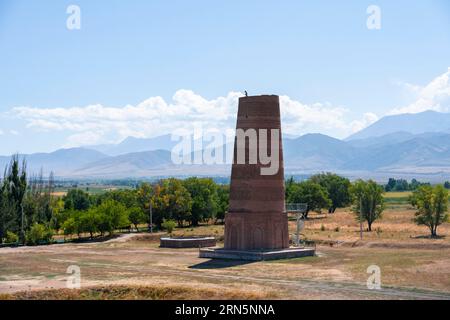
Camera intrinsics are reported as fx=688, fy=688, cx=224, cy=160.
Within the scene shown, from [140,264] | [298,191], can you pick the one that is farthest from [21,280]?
[298,191]

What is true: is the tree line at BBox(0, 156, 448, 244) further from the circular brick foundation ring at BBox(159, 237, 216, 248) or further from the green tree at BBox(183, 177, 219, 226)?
the circular brick foundation ring at BBox(159, 237, 216, 248)

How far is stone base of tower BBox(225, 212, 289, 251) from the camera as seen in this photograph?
50.0 meters

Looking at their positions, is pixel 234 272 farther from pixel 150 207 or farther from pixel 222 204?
pixel 222 204

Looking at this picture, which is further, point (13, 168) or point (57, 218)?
point (57, 218)

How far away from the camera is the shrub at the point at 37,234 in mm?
69625

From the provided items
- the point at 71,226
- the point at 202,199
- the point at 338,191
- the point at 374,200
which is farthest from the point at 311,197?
the point at 71,226

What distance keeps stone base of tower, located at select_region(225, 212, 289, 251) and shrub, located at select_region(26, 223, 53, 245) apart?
1069 inches

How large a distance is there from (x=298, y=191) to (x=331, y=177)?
17.8m

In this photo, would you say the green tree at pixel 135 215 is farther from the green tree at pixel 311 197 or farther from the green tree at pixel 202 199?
the green tree at pixel 311 197

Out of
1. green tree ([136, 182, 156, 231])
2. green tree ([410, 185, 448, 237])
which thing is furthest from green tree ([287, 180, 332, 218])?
green tree ([410, 185, 448, 237])

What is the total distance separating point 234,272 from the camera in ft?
140

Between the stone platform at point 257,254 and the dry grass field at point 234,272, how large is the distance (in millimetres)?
996

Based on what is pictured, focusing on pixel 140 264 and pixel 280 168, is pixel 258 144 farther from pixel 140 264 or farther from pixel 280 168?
pixel 140 264
